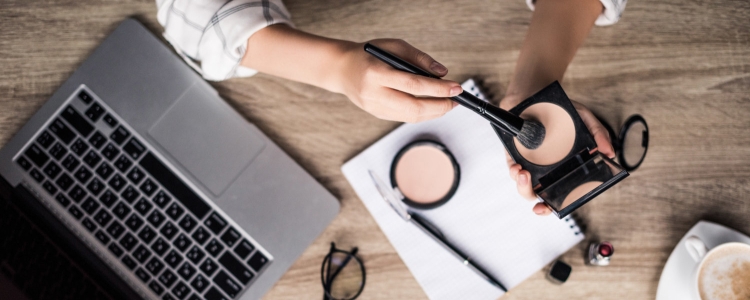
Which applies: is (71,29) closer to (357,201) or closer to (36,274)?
(36,274)

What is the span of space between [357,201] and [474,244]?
Result: 20 centimetres

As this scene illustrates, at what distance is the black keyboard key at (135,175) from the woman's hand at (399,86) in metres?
0.38

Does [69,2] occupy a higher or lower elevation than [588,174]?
higher

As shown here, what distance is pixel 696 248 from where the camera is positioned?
682 mm

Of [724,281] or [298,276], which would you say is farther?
[298,276]

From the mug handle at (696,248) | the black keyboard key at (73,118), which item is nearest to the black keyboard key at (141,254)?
the black keyboard key at (73,118)

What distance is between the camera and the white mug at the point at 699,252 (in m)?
0.65

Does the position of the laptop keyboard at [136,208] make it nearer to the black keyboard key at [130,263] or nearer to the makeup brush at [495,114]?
the black keyboard key at [130,263]

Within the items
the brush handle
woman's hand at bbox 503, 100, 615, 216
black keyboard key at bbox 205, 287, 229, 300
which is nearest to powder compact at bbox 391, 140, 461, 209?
woman's hand at bbox 503, 100, 615, 216

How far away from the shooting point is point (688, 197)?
750 mm

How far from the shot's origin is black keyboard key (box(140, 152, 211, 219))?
2.49 feet

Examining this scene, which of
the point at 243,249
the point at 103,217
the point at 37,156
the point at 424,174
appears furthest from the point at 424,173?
the point at 37,156

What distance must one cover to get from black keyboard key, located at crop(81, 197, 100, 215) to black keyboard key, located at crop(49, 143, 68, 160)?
8 centimetres

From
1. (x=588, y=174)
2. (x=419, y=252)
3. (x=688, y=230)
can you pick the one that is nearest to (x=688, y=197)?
(x=688, y=230)
